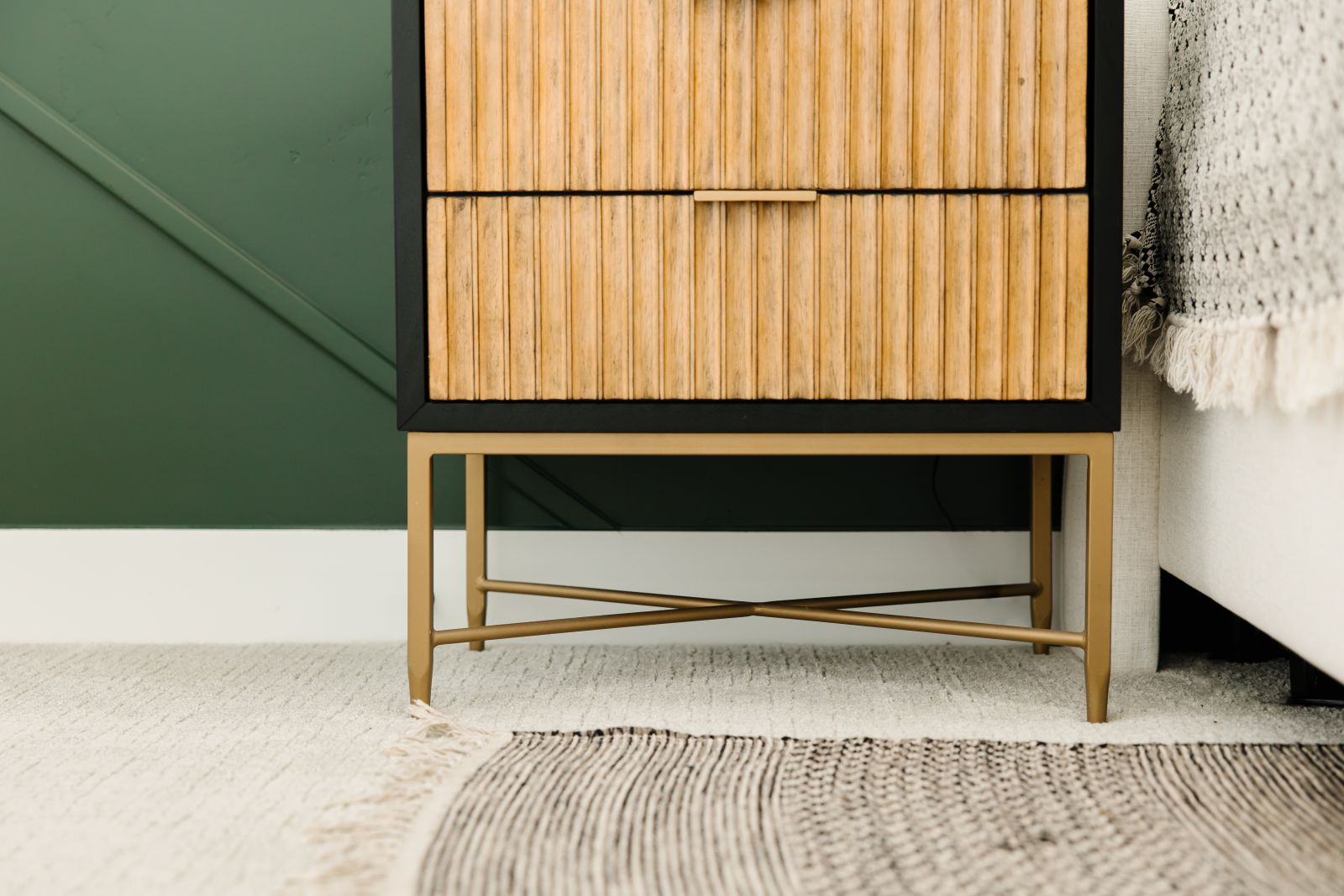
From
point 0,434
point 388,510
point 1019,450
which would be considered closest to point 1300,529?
point 1019,450

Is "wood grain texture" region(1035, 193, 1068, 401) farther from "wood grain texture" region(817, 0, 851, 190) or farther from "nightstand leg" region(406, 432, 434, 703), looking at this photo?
"nightstand leg" region(406, 432, 434, 703)

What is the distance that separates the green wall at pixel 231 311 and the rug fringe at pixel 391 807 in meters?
0.46

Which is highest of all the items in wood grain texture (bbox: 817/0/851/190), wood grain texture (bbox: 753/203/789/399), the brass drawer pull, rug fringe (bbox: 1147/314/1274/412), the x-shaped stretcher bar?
wood grain texture (bbox: 817/0/851/190)

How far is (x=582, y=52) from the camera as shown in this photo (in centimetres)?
92

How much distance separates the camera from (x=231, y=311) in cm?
133

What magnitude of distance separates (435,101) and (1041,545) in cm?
84

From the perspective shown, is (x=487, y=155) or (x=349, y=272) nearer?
(x=487, y=155)

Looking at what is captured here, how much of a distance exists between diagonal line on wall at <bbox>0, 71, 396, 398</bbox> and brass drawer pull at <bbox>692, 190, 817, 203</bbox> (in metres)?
0.58

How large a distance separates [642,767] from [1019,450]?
442mm

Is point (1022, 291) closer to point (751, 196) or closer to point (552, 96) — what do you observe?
point (751, 196)

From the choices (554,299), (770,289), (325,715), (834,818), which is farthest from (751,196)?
(325,715)

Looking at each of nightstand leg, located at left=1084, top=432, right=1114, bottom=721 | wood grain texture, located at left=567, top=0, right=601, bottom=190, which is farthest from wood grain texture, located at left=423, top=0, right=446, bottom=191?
nightstand leg, located at left=1084, top=432, right=1114, bottom=721

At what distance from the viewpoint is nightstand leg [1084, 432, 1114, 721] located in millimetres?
945

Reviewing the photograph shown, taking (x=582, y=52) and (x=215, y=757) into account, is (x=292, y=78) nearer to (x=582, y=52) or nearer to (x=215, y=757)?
(x=582, y=52)
